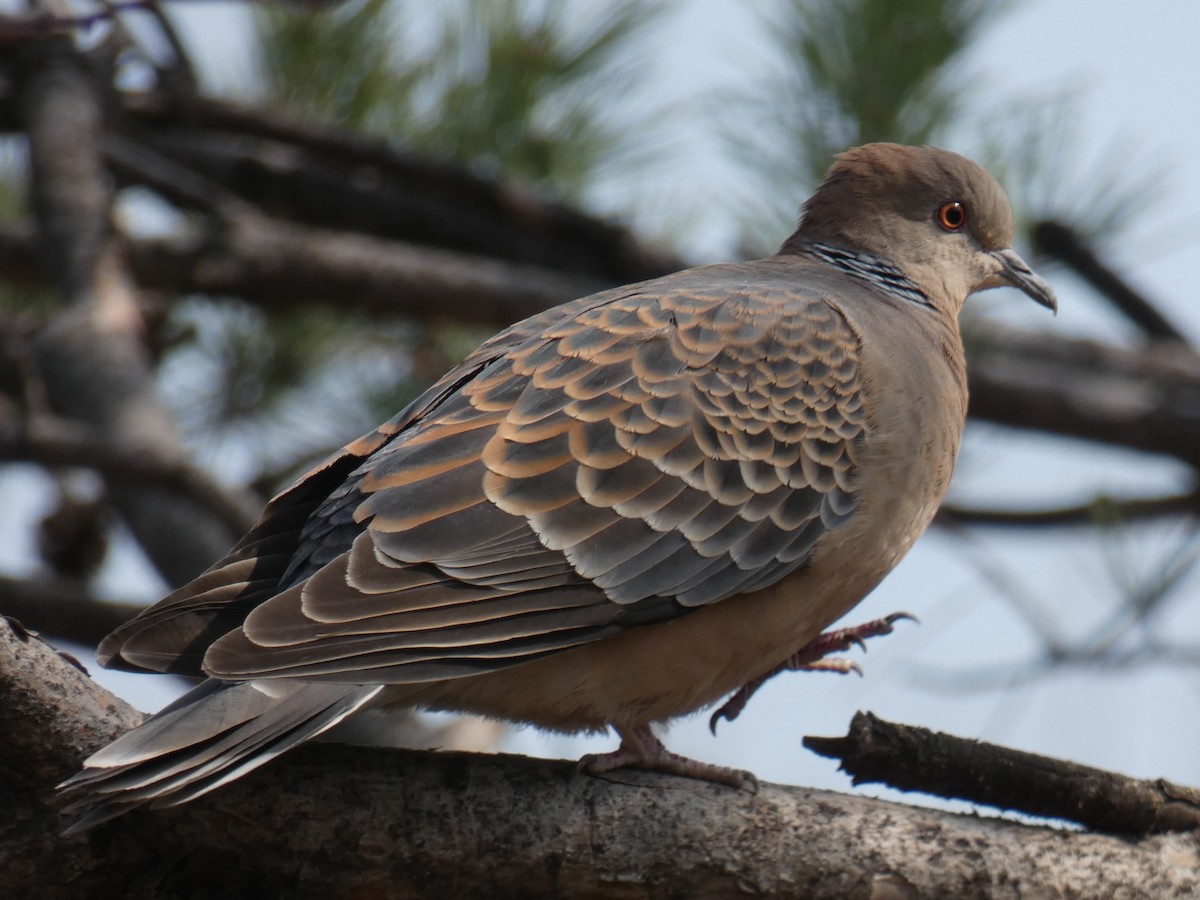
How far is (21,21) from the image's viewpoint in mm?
3285

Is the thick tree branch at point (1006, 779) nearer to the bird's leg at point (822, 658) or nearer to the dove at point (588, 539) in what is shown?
the dove at point (588, 539)

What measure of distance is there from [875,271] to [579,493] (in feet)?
4.47

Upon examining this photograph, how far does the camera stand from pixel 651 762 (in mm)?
2549

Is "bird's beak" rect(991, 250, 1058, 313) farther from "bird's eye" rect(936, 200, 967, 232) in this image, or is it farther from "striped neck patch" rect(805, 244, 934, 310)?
"striped neck patch" rect(805, 244, 934, 310)

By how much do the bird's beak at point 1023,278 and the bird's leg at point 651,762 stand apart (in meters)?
1.73

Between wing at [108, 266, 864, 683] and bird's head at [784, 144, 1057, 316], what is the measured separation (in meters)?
0.74

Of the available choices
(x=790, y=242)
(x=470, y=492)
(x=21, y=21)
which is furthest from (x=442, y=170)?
(x=470, y=492)

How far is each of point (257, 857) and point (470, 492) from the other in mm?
663

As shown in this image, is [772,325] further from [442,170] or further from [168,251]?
[168,251]

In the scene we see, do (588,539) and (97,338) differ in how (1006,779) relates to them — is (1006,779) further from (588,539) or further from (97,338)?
(97,338)

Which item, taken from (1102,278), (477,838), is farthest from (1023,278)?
(477,838)

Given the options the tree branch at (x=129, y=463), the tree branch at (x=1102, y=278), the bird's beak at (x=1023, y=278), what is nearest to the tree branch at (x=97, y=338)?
the tree branch at (x=129, y=463)

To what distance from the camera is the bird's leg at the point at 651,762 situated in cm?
247

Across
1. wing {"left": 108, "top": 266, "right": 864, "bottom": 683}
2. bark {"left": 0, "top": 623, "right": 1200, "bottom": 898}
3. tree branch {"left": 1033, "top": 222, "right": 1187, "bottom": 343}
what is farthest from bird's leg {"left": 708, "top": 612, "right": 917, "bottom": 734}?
tree branch {"left": 1033, "top": 222, "right": 1187, "bottom": 343}
